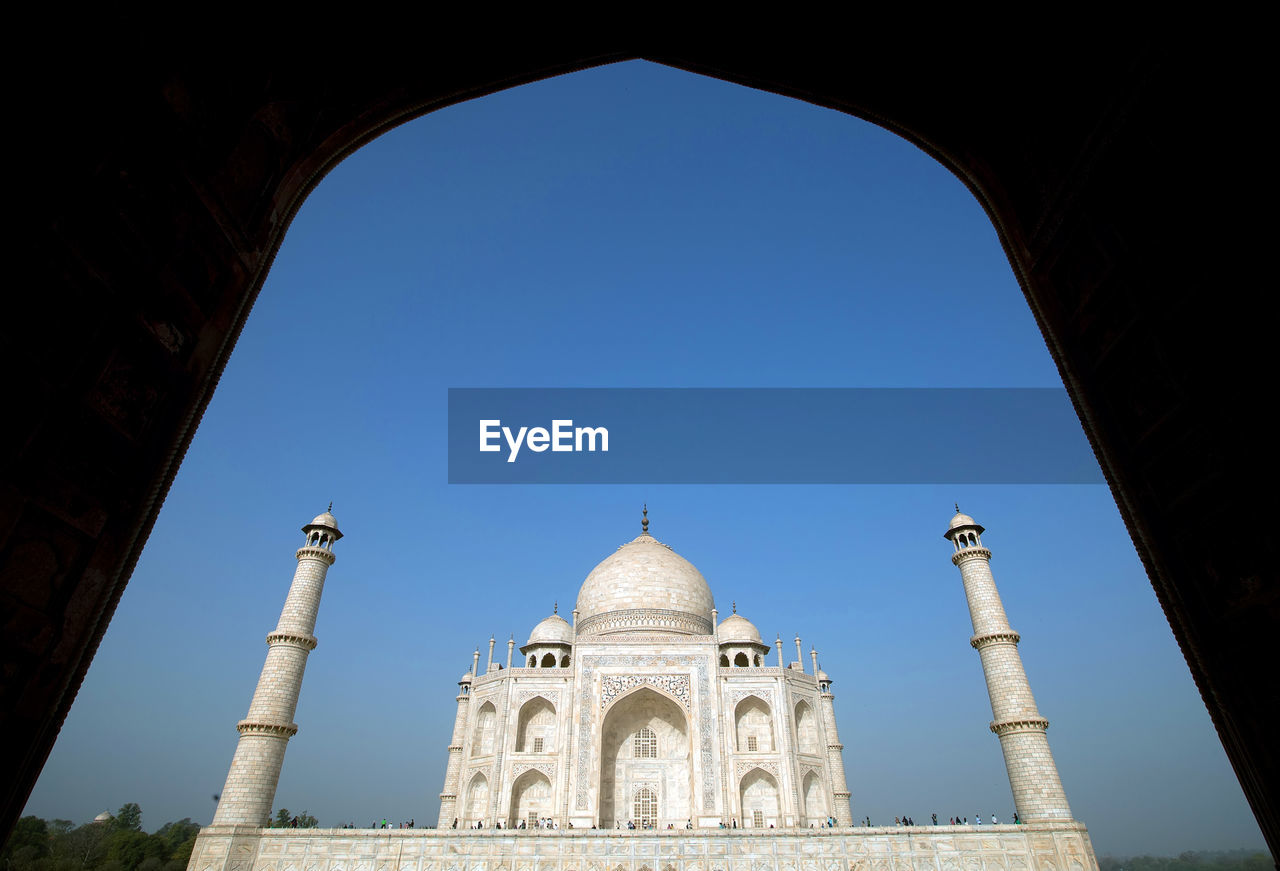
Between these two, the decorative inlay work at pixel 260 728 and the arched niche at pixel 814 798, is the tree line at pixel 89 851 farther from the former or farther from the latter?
the arched niche at pixel 814 798

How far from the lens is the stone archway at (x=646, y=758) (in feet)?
69.1

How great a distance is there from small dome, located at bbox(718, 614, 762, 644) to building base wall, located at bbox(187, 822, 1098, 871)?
32.7 ft

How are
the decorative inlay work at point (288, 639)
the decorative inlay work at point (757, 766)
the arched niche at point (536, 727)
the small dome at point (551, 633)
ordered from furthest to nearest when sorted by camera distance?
the small dome at point (551, 633) → the arched niche at point (536, 727) → the decorative inlay work at point (757, 766) → the decorative inlay work at point (288, 639)

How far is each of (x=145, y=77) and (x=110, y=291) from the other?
94 centimetres

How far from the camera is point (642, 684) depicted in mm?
22062

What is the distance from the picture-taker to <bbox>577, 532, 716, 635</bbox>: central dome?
85.8ft

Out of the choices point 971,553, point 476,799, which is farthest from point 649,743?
point 971,553

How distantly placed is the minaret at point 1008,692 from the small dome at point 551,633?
13.5 m

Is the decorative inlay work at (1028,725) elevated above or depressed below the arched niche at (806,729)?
below

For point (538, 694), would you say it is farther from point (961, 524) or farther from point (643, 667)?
point (961, 524)

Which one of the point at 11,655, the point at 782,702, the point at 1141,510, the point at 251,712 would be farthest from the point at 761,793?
the point at 11,655

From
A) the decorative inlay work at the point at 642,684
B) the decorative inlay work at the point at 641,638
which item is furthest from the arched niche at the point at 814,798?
the decorative inlay work at the point at 641,638

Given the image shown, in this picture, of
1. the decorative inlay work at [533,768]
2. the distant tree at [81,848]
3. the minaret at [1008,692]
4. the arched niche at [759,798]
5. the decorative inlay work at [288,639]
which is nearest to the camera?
the minaret at [1008,692]

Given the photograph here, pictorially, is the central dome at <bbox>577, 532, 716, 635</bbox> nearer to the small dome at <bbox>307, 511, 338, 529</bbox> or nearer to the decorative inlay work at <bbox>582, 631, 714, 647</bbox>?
the decorative inlay work at <bbox>582, 631, 714, 647</bbox>
